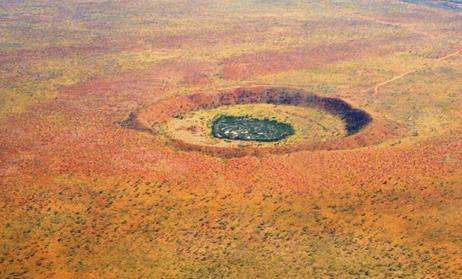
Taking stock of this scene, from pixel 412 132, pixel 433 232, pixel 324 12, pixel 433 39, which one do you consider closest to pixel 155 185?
pixel 433 232

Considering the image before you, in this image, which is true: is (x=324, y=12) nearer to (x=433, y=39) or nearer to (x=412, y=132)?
(x=433, y=39)

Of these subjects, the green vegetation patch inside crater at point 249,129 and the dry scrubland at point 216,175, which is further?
the green vegetation patch inside crater at point 249,129

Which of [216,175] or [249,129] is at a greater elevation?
[216,175]

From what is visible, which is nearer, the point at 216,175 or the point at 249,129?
the point at 216,175

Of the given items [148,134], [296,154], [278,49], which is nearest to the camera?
[296,154]
